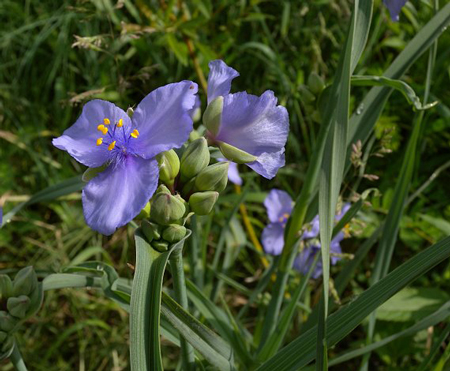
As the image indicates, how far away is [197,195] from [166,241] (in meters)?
0.07

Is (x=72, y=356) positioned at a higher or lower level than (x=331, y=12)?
lower

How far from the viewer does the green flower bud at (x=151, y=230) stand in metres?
0.69

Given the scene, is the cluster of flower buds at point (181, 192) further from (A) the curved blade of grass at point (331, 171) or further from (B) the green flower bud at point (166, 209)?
(A) the curved blade of grass at point (331, 171)

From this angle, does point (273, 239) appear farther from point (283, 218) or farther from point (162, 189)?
point (162, 189)

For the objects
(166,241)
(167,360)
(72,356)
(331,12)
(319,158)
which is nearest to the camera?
(166,241)

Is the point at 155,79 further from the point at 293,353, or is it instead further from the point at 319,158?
the point at 293,353

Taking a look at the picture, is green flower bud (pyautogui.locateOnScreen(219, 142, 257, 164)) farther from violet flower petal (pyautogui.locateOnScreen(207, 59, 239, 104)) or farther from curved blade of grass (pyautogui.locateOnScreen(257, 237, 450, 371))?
curved blade of grass (pyautogui.locateOnScreen(257, 237, 450, 371))

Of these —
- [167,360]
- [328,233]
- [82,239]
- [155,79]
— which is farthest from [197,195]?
[155,79]

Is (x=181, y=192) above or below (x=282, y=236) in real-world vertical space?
above

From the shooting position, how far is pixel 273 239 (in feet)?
4.30

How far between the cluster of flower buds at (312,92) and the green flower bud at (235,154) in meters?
0.28

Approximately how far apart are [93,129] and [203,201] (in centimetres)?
19

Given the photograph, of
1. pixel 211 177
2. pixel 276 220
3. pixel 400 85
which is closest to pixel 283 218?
pixel 276 220

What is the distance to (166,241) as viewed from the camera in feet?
2.29
